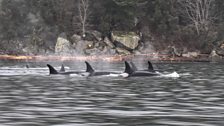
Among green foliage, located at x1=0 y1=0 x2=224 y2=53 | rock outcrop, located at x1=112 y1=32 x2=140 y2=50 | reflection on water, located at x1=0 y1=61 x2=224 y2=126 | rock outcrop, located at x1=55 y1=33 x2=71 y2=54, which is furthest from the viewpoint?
green foliage, located at x1=0 y1=0 x2=224 y2=53

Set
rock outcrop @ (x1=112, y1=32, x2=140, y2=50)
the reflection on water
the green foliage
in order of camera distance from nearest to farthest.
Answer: the reflection on water → rock outcrop @ (x1=112, y1=32, x2=140, y2=50) → the green foliage

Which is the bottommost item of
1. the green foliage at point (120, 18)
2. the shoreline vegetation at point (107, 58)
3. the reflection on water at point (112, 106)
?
the shoreline vegetation at point (107, 58)

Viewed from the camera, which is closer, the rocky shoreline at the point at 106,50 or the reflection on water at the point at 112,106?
the reflection on water at the point at 112,106

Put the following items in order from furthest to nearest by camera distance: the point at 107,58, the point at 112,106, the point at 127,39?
the point at 127,39
the point at 107,58
the point at 112,106

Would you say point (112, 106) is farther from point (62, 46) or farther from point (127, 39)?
point (62, 46)

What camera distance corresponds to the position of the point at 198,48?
99.8 metres

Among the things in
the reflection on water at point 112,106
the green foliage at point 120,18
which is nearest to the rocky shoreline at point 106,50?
the green foliage at point 120,18

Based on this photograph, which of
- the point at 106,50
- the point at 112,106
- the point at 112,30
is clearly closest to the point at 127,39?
the point at 106,50

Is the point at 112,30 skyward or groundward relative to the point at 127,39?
skyward

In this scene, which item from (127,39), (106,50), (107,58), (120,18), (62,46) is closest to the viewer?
(107,58)

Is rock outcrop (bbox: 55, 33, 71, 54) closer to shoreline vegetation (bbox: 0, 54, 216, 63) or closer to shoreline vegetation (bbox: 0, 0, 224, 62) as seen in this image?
shoreline vegetation (bbox: 0, 0, 224, 62)

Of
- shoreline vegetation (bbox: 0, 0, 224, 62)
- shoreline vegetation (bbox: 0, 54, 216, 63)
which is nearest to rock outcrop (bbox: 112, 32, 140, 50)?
shoreline vegetation (bbox: 0, 0, 224, 62)

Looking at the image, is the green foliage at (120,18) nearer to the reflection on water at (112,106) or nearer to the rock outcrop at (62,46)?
the rock outcrop at (62,46)

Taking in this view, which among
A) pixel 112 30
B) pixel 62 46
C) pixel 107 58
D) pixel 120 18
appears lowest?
pixel 107 58
